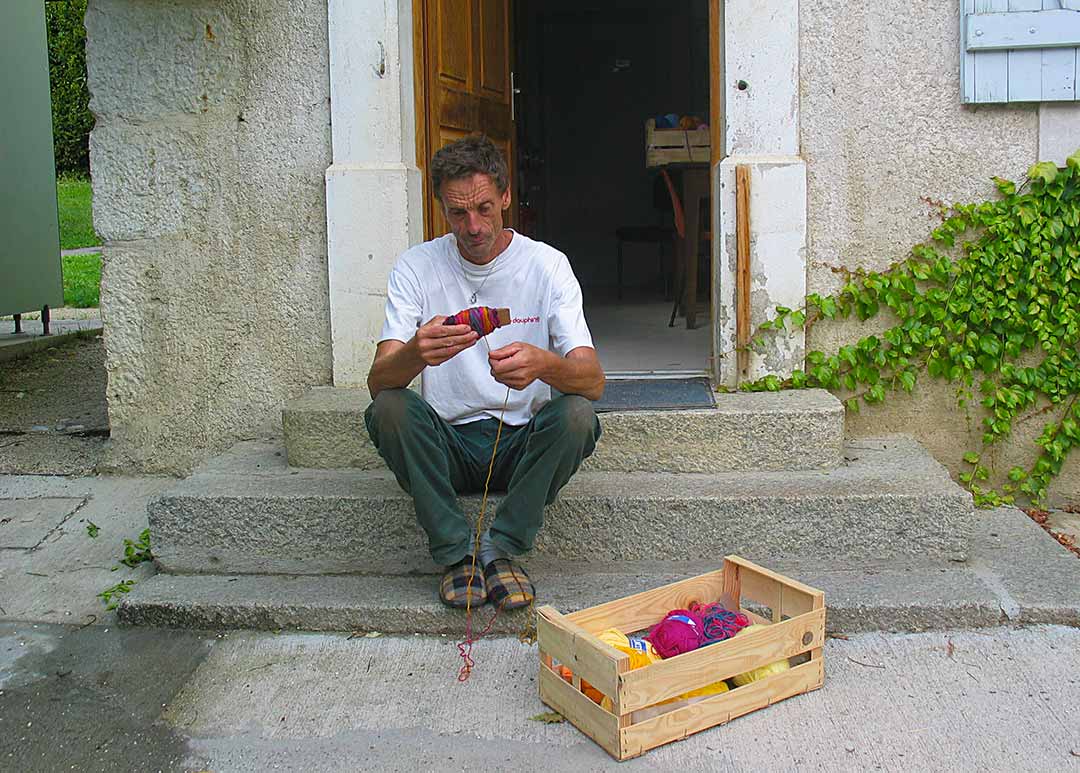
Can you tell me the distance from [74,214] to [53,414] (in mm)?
13672

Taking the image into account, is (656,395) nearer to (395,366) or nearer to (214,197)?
(395,366)

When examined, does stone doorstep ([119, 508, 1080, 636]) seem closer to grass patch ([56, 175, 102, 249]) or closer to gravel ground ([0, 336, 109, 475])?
gravel ground ([0, 336, 109, 475])

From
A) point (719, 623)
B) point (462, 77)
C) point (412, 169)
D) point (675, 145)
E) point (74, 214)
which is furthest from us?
point (74, 214)

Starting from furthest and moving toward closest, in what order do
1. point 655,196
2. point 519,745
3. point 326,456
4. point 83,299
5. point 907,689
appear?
1. point 83,299
2. point 655,196
3. point 326,456
4. point 907,689
5. point 519,745

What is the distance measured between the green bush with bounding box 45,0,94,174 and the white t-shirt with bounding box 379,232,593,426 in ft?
56.9

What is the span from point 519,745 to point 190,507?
157 centimetres

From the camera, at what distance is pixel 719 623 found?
299 cm

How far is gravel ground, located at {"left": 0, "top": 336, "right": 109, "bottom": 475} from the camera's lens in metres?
4.88

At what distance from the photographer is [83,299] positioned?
35.3ft

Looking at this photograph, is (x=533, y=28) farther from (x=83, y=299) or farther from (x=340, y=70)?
(x=340, y=70)

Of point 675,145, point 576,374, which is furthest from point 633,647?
point 675,145

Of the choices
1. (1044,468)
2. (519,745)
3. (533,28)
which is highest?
(533,28)

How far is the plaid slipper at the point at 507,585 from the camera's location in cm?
324

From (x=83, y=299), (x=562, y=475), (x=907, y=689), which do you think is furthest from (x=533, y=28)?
(x=907, y=689)
